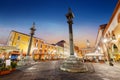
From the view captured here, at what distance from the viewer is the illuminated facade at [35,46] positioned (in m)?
30.1

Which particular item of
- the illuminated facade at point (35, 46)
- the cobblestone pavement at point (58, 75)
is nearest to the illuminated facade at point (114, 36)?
the cobblestone pavement at point (58, 75)

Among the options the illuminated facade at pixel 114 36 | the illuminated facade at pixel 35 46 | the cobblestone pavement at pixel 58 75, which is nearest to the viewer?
the cobblestone pavement at pixel 58 75

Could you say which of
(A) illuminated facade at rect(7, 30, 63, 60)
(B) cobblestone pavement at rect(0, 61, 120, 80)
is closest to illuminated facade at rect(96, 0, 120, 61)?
(B) cobblestone pavement at rect(0, 61, 120, 80)

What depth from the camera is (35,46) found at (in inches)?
1532

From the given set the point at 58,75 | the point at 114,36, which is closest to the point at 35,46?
the point at 114,36

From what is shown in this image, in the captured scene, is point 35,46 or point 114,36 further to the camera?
point 35,46

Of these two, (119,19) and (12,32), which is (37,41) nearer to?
(12,32)

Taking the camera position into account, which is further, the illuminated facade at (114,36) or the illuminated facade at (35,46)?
the illuminated facade at (35,46)

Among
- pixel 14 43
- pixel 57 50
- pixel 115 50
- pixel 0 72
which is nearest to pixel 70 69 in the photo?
pixel 0 72

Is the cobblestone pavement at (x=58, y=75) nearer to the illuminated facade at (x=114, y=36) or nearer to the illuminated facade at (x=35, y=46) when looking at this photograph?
the illuminated facade at (x=114, y=36)

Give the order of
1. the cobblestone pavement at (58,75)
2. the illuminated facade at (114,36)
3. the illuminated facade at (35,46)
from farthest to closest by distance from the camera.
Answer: the illuminated facade at (35,46) → the illuminated facade at (114,36) → the cobblestone pavement at (58,75)

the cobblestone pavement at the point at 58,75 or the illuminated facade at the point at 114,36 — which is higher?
the illuminated facade at the point at 114,36

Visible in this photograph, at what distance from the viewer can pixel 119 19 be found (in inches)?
578

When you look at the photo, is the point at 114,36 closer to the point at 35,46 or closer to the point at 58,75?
the point at 58,75
